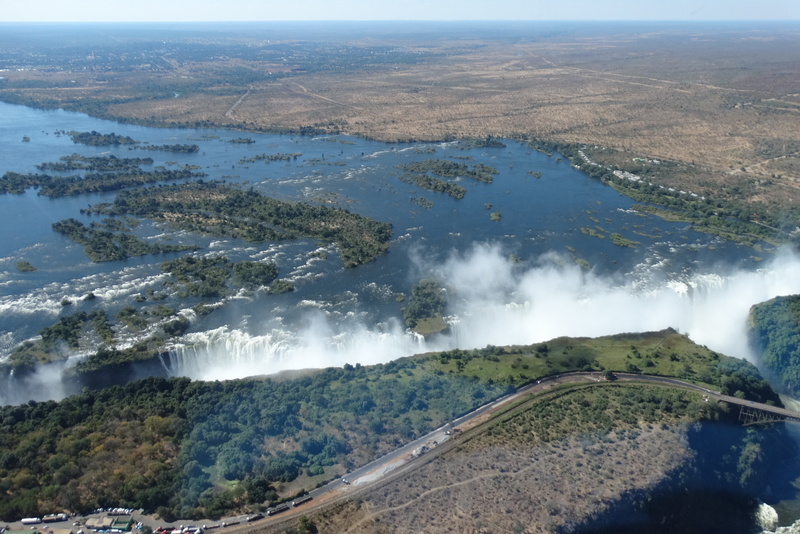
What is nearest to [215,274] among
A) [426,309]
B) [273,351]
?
[273,351]

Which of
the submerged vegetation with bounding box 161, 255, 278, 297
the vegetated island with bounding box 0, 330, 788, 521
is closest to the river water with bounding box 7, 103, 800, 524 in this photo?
the submerged vegetation with bounding box 161, 255, 278, 297

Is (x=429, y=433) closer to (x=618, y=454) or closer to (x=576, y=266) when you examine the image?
(x=618, y=454)

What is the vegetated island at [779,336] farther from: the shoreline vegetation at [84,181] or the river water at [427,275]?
the shoreline vegetation at [84,181]

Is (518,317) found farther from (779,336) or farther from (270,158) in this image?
(270,158)

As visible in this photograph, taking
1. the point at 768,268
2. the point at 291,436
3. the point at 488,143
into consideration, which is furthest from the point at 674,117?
the point at 291,436

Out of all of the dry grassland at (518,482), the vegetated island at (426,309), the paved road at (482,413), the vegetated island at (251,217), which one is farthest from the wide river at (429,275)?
the dry grassland at (518,482)
